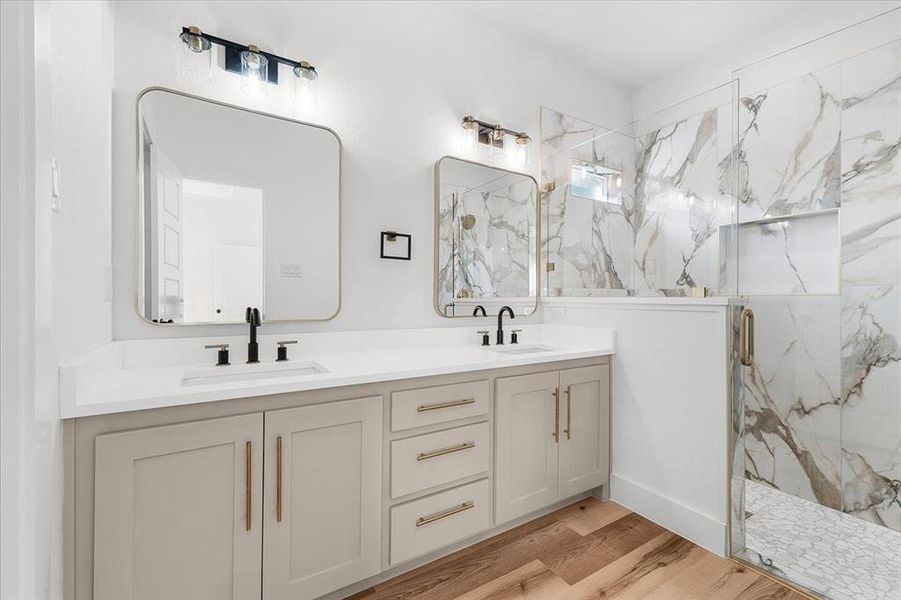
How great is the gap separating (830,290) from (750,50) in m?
1.69

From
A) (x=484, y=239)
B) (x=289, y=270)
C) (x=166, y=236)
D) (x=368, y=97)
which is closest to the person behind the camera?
(x=166, y=236)

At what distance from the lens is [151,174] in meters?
1.64

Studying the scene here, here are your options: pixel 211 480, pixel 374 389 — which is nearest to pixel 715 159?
pixel 374 389

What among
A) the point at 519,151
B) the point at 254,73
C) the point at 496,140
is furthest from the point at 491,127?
the point at 254,73

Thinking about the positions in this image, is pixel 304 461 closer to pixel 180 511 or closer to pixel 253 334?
pixel 180 511

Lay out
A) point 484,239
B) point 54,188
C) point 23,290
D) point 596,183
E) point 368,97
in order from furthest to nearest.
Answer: point 596,183
point 484,239
point 368,97
point 54,188
point 23,290

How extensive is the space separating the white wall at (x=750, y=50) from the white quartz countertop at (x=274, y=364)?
1.77 m

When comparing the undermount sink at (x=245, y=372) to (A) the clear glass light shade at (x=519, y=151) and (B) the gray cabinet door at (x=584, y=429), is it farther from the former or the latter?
(A) the clear glass light shade at (x=519, y=151)

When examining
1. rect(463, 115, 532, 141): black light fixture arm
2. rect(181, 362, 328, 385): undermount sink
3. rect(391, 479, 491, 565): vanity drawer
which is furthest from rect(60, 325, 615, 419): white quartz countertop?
rect(463, 115, 532, 141): black light fixture arm

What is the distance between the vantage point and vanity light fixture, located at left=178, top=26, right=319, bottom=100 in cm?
167

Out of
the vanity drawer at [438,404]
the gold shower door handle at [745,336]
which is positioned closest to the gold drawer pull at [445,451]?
the vanity drawer at [438,404]

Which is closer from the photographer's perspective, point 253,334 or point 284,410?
point 284,410

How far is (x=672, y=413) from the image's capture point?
6.76 feet

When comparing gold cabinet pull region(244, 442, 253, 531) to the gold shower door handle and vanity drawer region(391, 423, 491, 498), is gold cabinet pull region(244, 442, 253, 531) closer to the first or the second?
vanity drawer region(391, 423, 491, 498)
